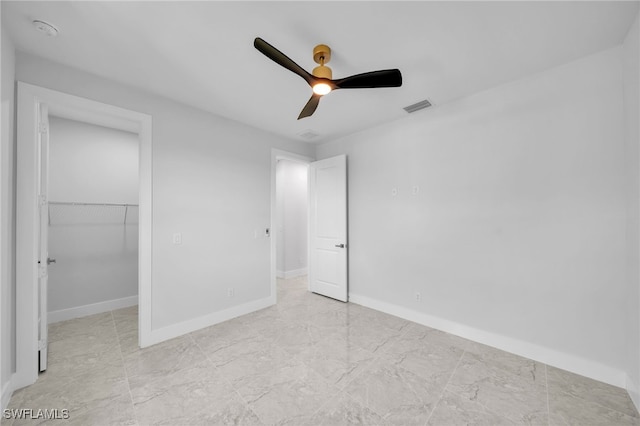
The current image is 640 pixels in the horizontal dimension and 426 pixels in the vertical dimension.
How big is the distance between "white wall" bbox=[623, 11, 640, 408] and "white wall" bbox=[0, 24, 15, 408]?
4.34 meters

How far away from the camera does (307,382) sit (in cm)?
204

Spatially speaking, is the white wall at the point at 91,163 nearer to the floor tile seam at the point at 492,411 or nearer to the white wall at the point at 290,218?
the white wall at the point at 290,218

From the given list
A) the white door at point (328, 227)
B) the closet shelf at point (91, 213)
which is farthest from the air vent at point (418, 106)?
the closet shelf at point (91, 213)

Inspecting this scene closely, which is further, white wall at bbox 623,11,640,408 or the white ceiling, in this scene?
white wall at bbox 623,11,640,408

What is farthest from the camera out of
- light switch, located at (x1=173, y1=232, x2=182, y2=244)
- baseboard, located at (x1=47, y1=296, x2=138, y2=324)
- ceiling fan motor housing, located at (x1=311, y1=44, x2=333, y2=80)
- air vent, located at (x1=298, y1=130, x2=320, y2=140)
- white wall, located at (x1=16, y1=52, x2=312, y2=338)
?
air vent, located at (x1=298, y1=130, x2=320, y2=140)

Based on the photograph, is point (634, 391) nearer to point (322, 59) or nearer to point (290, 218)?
point (322, 59)

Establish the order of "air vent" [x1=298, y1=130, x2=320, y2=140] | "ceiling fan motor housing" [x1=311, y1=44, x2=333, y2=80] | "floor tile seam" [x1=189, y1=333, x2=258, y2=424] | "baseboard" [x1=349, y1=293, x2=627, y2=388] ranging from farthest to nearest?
"air vent" [x1=298, y1=130, x2=320, y2=140], "baseboard" [x1=349, y1=293, x2=627, y2=388], "ceiling fan motor housing" [x1=311, y1=44, x2=333, y2=80], "floor tile seam" [x1=189, y1=333, x2=258, y2=424]

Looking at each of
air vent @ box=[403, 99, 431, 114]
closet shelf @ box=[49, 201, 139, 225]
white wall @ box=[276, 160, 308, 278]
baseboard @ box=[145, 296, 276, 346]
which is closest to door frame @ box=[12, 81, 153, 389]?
baseboard @ box=[145, 296, 276, 346]

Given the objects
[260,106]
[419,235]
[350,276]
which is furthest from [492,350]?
[260,106]

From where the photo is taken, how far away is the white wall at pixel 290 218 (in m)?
5.51

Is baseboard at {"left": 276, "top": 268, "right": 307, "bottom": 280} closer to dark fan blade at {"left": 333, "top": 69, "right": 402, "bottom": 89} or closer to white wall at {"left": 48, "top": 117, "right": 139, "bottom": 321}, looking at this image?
white wall at {"left": 48, "top": 117, "right": 139, "bottom": 321}

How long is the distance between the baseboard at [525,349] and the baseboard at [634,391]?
8cm

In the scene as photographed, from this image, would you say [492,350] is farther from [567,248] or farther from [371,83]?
[371,83]

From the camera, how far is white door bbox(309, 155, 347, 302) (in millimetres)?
3971
